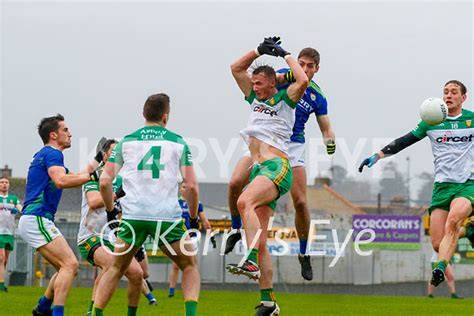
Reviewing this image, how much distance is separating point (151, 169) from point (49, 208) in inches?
113

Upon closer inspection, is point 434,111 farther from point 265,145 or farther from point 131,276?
point 131,276

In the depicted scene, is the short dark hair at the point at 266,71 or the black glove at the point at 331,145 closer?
the short dark hair at the point at 266,71

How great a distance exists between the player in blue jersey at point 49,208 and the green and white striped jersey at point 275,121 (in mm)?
2126

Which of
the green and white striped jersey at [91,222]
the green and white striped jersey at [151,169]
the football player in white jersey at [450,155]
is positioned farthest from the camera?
the football player in white jersey at [450,155]

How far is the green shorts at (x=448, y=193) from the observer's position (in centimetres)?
1351

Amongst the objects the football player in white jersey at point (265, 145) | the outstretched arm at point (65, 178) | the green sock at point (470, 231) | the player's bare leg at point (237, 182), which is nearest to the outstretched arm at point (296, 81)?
the football player in white jersey at point (265, 145)

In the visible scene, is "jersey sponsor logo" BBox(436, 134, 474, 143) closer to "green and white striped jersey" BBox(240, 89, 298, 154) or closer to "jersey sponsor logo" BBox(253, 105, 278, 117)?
"green and white striped jersey" BBox(240, 89, 298, 154)

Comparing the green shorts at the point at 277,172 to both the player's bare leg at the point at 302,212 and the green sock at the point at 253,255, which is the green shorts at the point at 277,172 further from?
the player's bare leg at the point at 302,212

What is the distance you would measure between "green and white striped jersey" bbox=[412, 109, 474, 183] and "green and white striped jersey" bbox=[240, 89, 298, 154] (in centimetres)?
324

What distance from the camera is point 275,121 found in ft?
37.9

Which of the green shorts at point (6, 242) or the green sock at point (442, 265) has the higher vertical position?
the green shorts at point (6, 242)

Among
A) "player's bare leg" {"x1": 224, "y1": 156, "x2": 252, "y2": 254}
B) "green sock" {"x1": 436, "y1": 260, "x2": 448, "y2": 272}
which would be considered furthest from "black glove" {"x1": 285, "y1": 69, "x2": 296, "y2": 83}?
"green sock" {"x1": 436, "y1": 260, "x2": 448, "y2": 272}

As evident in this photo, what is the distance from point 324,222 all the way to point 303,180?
28.5 m

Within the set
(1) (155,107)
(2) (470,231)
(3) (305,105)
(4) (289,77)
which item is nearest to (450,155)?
(2) (470,231)
